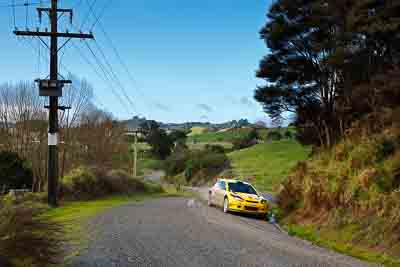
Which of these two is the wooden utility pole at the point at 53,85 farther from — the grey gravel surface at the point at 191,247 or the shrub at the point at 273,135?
the shrub at the point at 273,135

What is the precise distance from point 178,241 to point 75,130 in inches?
1317

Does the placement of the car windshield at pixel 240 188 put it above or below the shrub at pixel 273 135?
below

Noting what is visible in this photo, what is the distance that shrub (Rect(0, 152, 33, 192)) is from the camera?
A: 109 feet

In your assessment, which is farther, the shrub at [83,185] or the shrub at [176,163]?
the shrub at [176,163]

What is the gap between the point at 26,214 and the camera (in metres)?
6.78

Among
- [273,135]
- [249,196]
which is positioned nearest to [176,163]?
[273,135]

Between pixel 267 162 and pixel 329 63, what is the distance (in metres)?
51.1

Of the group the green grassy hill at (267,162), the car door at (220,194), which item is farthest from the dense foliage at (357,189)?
the green grassy hill at (267,162)

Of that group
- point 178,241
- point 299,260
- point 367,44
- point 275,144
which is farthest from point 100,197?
point 275,144

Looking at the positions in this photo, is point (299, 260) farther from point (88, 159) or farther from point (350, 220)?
point (88, 159)

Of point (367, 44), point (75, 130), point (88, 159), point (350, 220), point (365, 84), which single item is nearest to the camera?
point (350, 220)

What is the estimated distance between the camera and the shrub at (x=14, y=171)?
1310 inches

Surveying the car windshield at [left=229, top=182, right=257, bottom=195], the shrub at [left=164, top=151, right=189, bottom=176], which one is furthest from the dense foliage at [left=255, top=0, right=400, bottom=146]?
the shrub at [left=164, top=151, right=189, bottom=176]

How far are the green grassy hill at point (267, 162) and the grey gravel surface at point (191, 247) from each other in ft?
119
